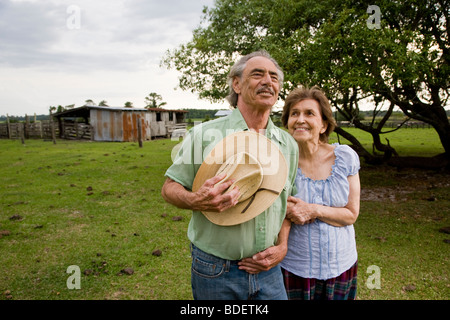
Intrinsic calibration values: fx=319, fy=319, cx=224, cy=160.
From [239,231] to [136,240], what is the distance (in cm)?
445

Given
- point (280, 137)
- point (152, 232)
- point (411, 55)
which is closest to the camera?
Result: point (280, 137)

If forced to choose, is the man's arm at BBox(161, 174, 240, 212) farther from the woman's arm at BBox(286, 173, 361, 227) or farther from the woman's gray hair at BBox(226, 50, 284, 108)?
the woman's gray hair at BBox(226, 50, 284, 108)

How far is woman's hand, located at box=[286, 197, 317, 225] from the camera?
2399mm

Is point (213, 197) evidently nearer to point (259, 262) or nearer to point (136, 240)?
point (259, 262)

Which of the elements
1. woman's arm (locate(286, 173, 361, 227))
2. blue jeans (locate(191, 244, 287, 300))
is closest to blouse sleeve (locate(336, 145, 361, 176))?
woman's arm (locate(286, 173, 361, 227))

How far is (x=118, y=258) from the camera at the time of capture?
5324mm

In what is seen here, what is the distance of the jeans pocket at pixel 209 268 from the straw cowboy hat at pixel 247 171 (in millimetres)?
318

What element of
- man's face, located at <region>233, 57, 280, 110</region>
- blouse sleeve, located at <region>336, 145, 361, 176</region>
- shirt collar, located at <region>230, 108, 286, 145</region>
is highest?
man's face, located at <region>233, 57, 280, 110</region>

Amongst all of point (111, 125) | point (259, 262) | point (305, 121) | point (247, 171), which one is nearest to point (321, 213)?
point (259, 262)

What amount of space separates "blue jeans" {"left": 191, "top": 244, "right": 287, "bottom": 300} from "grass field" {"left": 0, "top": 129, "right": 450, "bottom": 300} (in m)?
2.31

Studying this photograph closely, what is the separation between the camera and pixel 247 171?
76.5 inches
